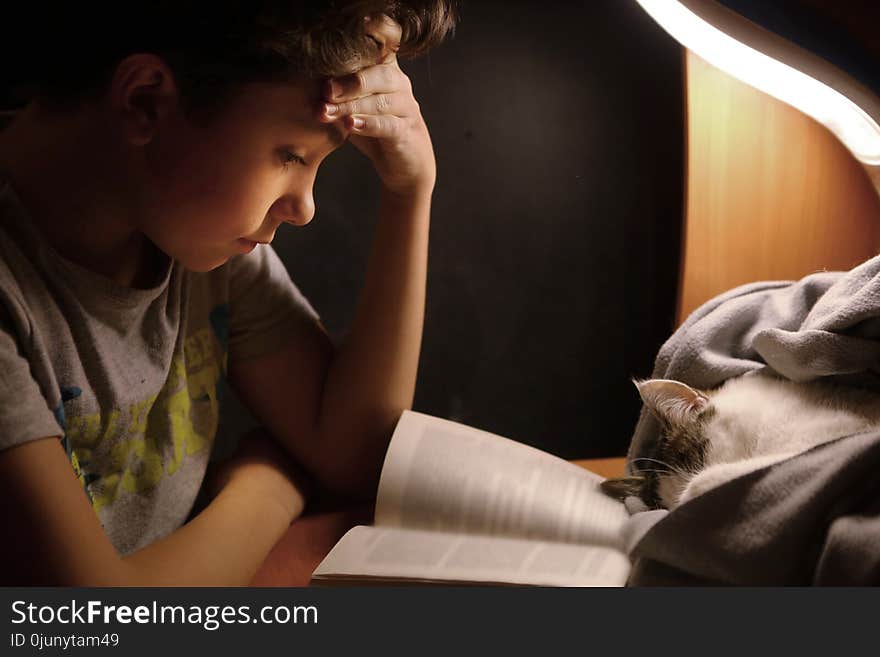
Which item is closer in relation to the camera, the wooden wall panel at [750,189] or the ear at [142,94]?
the ear at [142,94]

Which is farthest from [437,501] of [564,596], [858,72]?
[858,72]

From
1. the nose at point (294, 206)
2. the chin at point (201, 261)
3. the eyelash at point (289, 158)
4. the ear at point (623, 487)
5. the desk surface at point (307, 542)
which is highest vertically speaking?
the eyelash at point (289, 158)

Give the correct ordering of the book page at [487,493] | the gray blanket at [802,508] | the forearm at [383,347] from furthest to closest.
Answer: the forearm at [383,347] → the book page at [487,493] → the gray blanket at [802,508]

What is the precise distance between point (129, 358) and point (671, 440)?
1.31ft

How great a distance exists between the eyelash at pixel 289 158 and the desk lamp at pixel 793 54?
0.26 meters

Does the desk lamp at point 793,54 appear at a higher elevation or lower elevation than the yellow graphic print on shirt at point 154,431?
higher

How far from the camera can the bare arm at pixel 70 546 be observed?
1.18 ft

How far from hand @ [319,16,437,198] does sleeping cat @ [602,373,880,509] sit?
240mm

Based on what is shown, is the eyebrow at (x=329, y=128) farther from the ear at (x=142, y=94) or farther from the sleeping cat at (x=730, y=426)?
the sleeping cat at (x=730, y=426)

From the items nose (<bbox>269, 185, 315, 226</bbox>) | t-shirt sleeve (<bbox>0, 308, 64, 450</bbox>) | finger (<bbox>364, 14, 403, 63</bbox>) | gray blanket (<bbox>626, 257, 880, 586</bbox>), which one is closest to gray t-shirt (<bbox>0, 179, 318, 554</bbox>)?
t-shirt sleeve (<bbox>0, 308, 64, 450</bbox>)

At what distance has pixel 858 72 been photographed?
1.44ft

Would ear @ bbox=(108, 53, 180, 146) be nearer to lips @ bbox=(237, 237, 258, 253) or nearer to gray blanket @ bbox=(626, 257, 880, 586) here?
lips @ bbox=(237, 237, 258, 253)

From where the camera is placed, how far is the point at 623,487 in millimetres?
521

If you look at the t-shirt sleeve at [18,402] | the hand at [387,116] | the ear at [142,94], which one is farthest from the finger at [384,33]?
the t-shirt sleeve at [18,402]
